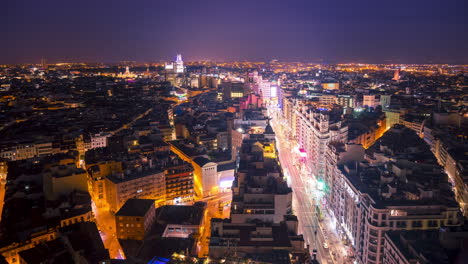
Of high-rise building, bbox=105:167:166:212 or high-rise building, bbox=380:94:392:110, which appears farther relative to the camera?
high-rise building, bbox=380:94:392:110

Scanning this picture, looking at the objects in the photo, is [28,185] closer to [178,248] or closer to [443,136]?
[178,248]

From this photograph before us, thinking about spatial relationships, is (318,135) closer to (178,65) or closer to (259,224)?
(259,224)

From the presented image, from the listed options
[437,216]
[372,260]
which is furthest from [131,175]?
[437,216]

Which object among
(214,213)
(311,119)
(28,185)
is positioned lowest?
(214,213)

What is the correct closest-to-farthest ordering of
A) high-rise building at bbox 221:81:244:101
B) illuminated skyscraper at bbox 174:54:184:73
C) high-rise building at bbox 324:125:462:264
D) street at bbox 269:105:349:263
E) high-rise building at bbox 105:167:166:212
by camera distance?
high-rise building at bbox 324:125:462:264 < street at bbox 269:105:349:263 < high-rise building at bbox 105:167:166:212 < high-rise building at bbox 221:81:244:101 < illuminated skyscraper at bbox 174:54:184:73

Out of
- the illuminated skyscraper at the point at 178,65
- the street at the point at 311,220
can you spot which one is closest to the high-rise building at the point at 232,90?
the street at the point at 311,220

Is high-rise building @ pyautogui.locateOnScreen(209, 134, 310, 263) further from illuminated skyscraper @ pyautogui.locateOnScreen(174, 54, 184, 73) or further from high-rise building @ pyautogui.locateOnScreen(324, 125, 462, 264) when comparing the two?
illuminated skyscraper @ pyautogui.locateOnScreen(174, 54, 184, 73)

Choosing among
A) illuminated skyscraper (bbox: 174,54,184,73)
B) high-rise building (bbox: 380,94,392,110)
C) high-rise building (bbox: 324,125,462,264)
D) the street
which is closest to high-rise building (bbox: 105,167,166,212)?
the street

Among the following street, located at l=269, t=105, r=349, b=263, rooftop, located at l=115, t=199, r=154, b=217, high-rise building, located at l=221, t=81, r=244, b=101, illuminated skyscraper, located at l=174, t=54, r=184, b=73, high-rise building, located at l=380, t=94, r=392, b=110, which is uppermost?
illuminated skyscraper, located at l=174, t=54, r=184, b=73

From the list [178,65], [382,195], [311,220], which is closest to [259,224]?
[382,195]

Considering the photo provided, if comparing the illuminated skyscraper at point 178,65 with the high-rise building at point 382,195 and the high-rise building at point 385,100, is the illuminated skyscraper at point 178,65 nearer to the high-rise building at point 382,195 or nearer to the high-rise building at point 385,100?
the high-rise building at point 385,100

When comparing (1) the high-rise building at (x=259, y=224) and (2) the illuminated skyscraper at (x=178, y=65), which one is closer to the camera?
(1) the high-rise building at (x=259, y=224)
